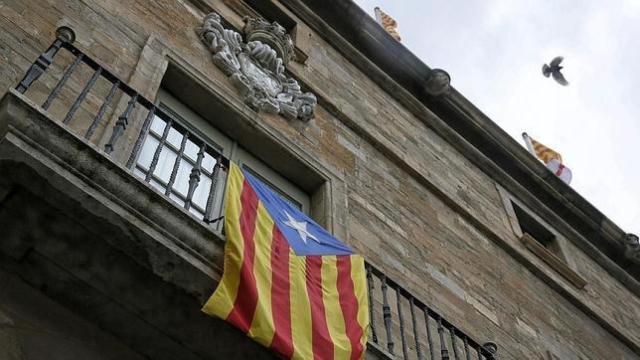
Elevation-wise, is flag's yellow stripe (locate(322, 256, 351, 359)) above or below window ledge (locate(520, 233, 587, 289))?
below

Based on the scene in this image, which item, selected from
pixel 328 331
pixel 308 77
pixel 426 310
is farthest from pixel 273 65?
pixel 328 331

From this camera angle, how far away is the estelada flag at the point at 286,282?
4.30 metres

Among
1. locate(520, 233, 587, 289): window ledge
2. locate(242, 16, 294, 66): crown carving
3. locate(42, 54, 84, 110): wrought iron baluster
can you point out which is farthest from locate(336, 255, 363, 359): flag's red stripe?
locate(520, 233, 587, 289): window ledge

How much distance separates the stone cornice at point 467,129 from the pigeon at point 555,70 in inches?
157

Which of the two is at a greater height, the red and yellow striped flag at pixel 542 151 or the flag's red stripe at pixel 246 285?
the red and yellow striped flag at pixel 542 151

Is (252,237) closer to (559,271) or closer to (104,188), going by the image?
(104,188)

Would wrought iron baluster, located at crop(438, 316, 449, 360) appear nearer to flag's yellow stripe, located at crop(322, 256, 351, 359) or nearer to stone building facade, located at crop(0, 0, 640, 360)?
stone building facade, located at crop(0, 0, 640, 360)

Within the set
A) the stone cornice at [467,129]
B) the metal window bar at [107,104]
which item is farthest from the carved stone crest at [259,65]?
the metal window bar at [107,104]

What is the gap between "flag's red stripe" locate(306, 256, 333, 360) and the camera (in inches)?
182

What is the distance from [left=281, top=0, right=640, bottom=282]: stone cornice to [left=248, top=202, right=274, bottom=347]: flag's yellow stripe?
527 cm

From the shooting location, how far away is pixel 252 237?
4.86 metres

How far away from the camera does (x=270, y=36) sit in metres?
8.36

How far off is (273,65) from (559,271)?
4.77 meters

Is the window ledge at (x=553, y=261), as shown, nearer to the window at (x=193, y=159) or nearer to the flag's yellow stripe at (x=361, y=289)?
the window at (x=193, y=159)
